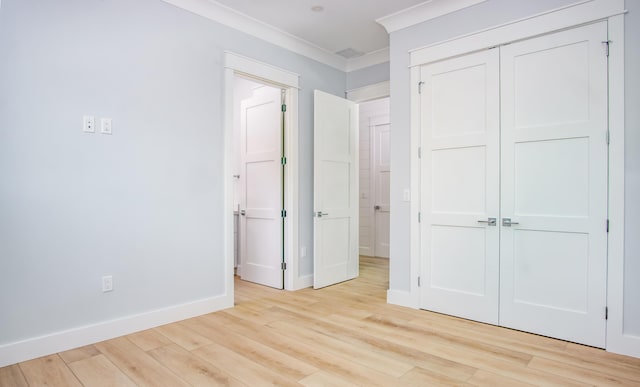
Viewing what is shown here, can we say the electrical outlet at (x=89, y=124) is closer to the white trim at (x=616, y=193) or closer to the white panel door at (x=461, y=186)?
the white panel door at (x=461, y=186)

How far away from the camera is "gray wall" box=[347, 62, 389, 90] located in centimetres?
447

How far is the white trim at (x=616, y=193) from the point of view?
246 centimetres

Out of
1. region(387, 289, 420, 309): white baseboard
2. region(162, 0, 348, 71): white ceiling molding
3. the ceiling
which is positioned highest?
the ceiling

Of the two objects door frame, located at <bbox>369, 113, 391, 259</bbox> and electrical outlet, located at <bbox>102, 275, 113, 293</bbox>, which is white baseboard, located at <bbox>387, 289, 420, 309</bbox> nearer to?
electrical outlet, located at <bbox>102, 275, 113, 293</bbox>

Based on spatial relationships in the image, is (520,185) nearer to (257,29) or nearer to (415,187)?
(415,187)

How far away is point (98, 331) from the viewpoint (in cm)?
263

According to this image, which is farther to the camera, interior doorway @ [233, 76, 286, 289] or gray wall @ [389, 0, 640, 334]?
interior doorway @ [233, 76, 286, 289]

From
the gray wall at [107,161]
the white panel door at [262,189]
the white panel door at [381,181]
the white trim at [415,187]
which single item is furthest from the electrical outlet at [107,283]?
the white panel door at [381,181]

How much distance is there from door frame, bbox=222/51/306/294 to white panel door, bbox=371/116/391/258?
2466mm

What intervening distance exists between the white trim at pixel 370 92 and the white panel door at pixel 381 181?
169 centimetres

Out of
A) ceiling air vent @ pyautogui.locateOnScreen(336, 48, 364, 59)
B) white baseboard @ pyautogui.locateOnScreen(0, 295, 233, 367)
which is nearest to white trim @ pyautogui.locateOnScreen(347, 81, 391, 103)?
ceiling air vent @ pyautogui.locateOnScreen(336, 48, 364, 59)

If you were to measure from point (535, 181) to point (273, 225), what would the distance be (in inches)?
105

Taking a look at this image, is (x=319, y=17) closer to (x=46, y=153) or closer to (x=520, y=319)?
(x=46, y=153)

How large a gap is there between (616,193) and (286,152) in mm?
2963
